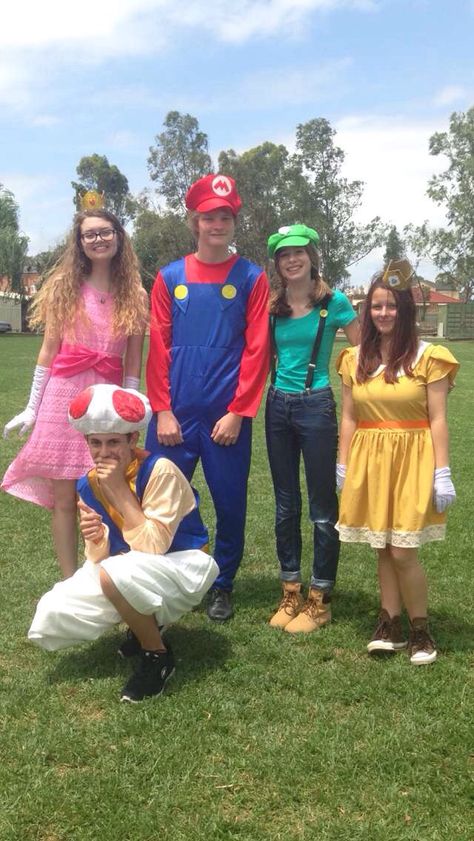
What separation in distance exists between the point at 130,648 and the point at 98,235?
193 cm

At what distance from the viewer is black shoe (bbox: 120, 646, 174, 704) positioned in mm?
3068

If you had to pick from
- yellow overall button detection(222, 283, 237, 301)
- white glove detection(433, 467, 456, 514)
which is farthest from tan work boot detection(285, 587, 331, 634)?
yellow overall button detection(222, 283, 237, 301)

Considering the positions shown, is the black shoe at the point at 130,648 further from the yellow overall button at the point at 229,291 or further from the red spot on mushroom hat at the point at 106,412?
the yellow overall button at the point at 229,291

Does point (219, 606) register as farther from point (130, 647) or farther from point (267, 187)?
point (267, 187)

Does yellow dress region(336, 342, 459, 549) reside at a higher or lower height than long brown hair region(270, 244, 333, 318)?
lower

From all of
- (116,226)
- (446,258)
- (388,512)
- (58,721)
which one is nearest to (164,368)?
(116,226)

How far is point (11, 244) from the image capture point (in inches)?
1677

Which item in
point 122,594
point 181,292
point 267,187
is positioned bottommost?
point 122,594

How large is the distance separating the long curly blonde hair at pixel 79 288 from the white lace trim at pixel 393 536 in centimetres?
139

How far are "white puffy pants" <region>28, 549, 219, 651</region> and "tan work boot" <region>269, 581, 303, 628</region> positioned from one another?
0.75 meters

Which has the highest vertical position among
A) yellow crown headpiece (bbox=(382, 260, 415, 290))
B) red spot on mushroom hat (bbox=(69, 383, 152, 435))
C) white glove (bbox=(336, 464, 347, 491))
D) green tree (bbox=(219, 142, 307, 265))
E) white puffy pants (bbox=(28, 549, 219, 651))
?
green tree (bbox=(219, 142, 307, 265))

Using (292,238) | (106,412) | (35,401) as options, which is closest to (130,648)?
(106,412)

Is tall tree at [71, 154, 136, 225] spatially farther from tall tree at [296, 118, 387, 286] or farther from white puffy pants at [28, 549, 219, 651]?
white puffy pants at [28, 549, 219, 651]

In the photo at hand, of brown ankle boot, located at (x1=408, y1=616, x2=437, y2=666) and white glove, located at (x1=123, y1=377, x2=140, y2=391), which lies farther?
white glove, located at (x1=123, y1=377, x2=140, y2=391)
